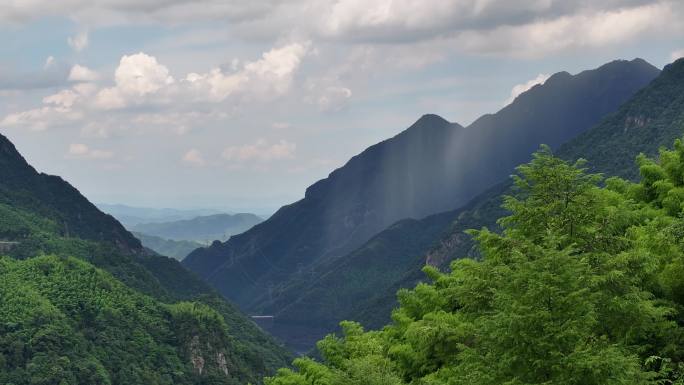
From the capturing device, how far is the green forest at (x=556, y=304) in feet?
73.3

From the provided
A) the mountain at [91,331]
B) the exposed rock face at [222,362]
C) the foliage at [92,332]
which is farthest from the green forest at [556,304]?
the exposed rock face at [222,362]

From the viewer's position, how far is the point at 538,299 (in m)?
22.6

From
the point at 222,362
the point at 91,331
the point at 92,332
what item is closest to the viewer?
the point at 92,332

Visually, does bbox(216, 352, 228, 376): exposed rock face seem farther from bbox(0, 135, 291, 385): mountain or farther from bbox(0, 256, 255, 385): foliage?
bbox(0, 256, 255, 385): foliage

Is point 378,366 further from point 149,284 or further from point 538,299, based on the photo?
point 149,284

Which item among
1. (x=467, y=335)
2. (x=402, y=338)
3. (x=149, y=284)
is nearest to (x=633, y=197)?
(x=402, y=338)

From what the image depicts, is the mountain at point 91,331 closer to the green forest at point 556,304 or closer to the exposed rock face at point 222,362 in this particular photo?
the exposed rock face at point 222,362

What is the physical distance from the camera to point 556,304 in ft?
74.3

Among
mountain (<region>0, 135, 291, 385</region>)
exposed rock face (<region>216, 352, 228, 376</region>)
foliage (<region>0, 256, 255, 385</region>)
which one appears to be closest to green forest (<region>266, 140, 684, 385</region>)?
foliage (<region>0, 256, 255, 385</region>)

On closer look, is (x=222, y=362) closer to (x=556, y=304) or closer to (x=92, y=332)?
(x=92, y=332)

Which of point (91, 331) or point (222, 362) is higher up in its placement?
point (91, 331)

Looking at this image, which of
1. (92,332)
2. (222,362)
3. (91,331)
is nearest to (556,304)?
(92,332)

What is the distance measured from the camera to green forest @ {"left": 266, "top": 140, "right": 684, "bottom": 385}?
73.3 ft

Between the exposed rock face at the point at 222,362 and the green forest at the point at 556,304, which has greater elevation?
the green forest at the point at 556,304
